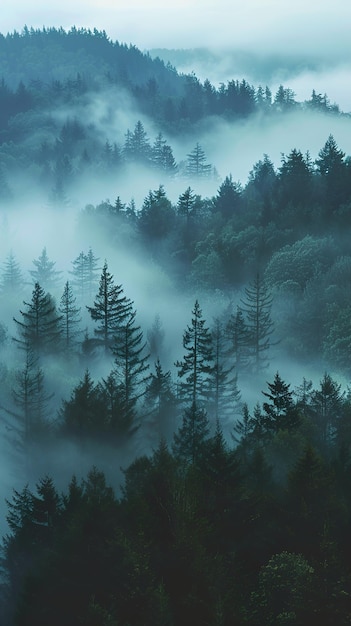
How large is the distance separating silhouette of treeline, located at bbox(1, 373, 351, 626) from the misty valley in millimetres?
78

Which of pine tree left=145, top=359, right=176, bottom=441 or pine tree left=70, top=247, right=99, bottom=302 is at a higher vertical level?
pine tree left=70, top=247, right=99, bottom=302

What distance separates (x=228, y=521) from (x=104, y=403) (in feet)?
70.1

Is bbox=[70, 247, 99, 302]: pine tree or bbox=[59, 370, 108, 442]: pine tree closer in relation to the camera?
bbox=[59, 370, 108, 442]: pine tree

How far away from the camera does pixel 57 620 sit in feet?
80.5

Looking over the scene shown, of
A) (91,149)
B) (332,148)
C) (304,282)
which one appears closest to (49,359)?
(304,282)

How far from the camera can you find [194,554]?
24438 millimetres

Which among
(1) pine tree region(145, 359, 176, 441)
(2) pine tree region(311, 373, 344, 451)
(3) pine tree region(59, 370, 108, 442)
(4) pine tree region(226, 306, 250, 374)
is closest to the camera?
(2) pine tree region(311, 373, 344, 451)


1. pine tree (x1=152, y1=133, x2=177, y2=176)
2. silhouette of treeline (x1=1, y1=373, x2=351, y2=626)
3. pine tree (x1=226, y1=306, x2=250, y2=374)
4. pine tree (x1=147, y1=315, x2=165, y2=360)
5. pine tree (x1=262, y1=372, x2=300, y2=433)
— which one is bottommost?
silhouette of treeline (x1=1, y1=373, x2=351, y2=626)

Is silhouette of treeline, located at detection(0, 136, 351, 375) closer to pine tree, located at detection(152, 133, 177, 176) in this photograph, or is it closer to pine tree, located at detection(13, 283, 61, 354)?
pine tree, located at detection(13, 283, 61, 354)

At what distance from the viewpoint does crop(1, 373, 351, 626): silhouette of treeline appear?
22641mm

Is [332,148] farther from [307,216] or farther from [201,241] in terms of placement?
[201,241]

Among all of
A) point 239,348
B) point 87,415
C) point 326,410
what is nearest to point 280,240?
point 239,348

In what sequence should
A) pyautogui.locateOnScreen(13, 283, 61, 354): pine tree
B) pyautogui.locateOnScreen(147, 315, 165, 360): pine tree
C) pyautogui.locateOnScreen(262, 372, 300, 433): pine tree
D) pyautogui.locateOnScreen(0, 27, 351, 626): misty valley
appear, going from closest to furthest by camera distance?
pyautogui.locateOnScreen(0, 27, 351, 626): misty valley, pyautogui.locateOnScreen(262, 372, 300, 433): pine tree, pyautogui.locateOnScreen(13, 283, 61, 354): pine tree, pyautogui.locateOnScreen(147, 315, 165, 360): pine tree

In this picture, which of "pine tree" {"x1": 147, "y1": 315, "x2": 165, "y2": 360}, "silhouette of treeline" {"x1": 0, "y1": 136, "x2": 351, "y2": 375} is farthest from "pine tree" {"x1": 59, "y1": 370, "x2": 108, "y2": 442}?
"silhouette of treeline" {"x1": 0, "y1": 136, "x2": 351, "y2": 375}
